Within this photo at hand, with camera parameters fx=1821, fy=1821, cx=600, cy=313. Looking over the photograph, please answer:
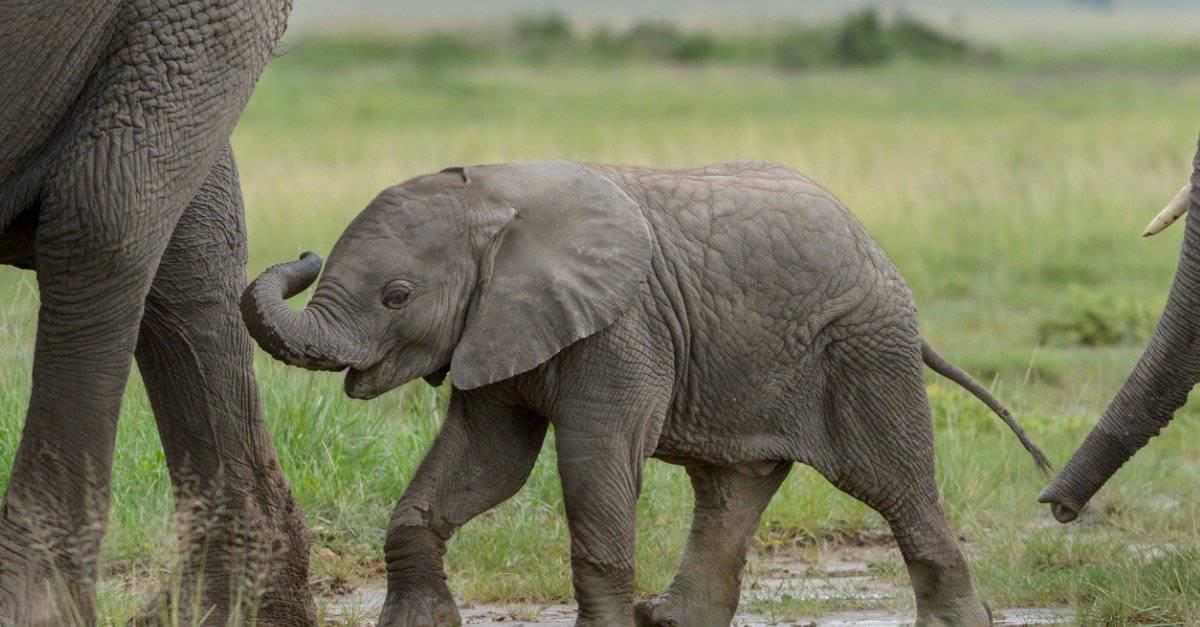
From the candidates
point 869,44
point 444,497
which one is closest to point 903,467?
point 444,497

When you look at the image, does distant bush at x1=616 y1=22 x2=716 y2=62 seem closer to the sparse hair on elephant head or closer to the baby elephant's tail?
the baby elephant's tail

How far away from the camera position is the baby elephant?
Answer: 4398 mm

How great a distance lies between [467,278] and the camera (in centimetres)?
448

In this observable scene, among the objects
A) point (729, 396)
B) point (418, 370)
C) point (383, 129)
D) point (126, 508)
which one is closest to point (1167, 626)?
point (729, 396)

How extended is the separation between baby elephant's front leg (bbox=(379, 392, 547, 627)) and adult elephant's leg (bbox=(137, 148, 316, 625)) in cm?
39

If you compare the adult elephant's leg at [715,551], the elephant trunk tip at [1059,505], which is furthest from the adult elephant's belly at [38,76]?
the elephant trunk tip at [1059,505]

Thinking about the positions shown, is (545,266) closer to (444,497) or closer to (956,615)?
(444,497)

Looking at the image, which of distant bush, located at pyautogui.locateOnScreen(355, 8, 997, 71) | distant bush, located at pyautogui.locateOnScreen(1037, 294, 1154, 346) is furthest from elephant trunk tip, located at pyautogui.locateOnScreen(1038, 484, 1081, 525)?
distant bush, located at pyautogui.locateOnScreen(355, 8, 997, 71)

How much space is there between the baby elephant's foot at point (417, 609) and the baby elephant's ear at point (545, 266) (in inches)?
22.5

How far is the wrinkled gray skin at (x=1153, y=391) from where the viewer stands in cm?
486

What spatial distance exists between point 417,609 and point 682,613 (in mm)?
832

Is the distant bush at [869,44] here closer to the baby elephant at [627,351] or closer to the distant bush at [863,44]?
the distant bush at [863,44]

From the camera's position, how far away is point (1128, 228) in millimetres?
13938

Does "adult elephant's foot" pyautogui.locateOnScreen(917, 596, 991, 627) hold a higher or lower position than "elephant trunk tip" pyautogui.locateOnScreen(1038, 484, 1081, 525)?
lower
